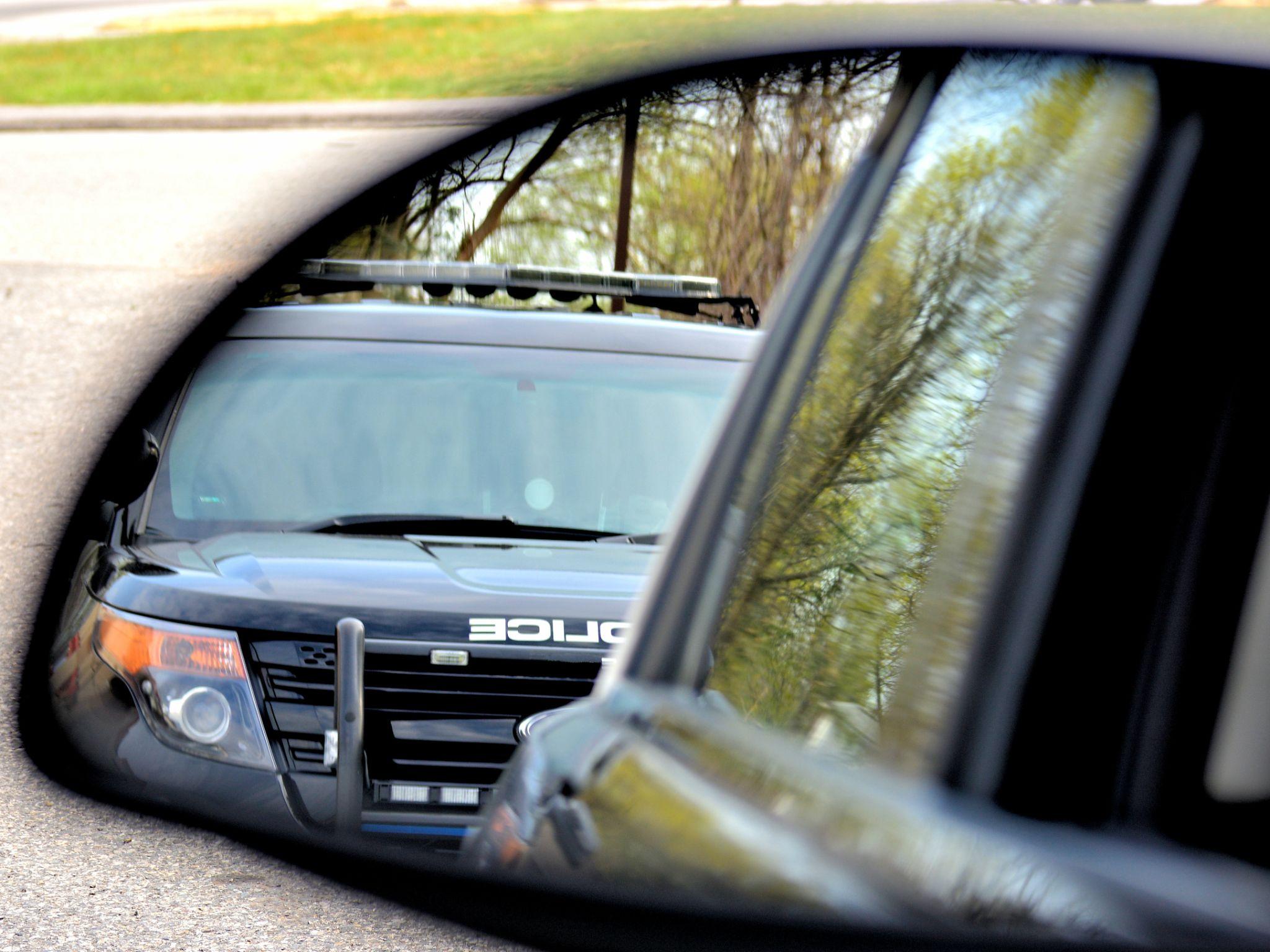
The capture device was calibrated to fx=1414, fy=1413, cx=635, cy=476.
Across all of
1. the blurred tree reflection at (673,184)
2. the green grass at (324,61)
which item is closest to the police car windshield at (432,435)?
the blurred tree reflection at (673,184)

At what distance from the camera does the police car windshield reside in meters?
3.21

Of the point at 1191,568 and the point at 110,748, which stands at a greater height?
the point at 1191,568

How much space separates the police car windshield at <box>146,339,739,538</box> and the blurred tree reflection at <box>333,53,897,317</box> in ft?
1.01

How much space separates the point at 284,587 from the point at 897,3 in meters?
1.57

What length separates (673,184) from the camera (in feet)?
8.27

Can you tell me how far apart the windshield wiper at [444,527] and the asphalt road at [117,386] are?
Result: 1.88ft

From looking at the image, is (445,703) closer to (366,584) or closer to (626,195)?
(366,584)

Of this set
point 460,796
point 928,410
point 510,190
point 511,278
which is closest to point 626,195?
point 510,190

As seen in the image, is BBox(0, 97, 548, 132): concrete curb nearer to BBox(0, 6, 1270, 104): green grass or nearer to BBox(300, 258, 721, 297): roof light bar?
BBox(0, 6, 1270, 104): green grass

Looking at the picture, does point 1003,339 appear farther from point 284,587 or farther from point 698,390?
point 698,390

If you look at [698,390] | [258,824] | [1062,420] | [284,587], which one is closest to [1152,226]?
[1062,420]

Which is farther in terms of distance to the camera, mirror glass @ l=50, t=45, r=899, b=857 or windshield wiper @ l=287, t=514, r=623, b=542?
windshield wiper @ l=287, t=514, r=623, b=542

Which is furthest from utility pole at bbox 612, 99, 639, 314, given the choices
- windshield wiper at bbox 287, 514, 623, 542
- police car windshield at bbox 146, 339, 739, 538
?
windshield wiper at bbox 287, 514, 623, 542

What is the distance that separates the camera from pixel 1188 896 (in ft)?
2.37
